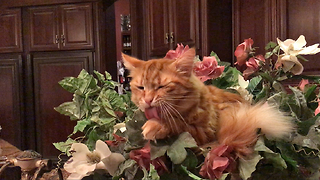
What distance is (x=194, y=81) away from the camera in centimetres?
45

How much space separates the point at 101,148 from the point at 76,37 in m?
2.55

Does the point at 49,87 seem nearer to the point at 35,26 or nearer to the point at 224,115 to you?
the point at 35,26

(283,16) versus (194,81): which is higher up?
(283,16)

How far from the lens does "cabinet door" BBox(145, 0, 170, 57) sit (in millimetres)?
2371

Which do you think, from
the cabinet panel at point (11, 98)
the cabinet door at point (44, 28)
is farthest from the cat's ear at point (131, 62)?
the cabinet panel at point (11, 98)

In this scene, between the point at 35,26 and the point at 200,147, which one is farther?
the point at 35,26

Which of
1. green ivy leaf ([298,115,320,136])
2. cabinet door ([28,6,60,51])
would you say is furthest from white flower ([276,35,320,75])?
cabinet door ([28,6,60,51])

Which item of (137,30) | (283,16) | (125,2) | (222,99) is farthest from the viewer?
(125,2)

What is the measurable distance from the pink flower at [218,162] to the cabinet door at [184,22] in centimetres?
190

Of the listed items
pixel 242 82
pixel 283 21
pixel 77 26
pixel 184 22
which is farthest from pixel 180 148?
pixel 77 26

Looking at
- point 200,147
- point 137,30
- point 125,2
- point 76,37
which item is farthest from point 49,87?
point 200,147

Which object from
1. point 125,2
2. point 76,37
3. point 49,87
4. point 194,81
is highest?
point 125,2

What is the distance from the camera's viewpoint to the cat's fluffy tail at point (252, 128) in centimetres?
32

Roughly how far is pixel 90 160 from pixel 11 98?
9.43 feet
